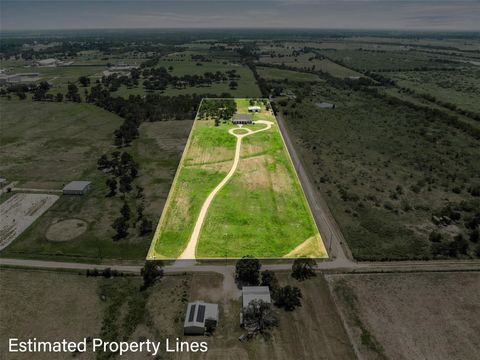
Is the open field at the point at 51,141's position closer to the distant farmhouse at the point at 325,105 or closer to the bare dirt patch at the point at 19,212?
the bare dirt patch at the point at 19,212

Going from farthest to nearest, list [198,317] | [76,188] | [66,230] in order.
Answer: [76,188], [66,230], [198,317]

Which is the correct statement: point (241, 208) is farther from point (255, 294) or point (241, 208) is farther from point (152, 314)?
point (152, 314)

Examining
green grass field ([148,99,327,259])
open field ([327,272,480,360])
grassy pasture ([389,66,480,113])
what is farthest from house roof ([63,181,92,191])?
grassy pasture ([389,66,480,113])

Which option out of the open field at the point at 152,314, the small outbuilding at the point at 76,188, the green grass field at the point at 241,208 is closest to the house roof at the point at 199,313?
the open field at the point at 152,314

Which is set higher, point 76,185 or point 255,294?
point 76,185

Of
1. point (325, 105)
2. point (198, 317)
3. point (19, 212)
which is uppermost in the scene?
point (325, 105)

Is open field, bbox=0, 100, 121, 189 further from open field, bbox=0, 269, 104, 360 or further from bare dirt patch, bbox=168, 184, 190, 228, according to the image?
open field, bbox=0, 269, 104, 360

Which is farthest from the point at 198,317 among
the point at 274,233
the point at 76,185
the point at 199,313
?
the point at 76,185

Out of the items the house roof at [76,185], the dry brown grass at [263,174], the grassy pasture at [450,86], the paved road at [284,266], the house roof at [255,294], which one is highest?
the grassy pasture at [450,86]
